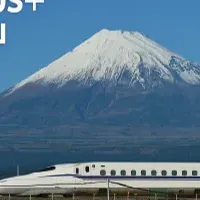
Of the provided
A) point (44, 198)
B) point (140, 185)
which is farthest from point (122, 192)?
point (44, 198)

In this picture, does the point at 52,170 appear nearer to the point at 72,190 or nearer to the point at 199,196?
the point at 72,190

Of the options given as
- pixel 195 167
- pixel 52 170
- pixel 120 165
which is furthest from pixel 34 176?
pixel 195 167

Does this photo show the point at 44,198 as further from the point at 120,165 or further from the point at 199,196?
the point at 199,196

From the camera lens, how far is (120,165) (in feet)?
211

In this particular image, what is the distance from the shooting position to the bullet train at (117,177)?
63594mm

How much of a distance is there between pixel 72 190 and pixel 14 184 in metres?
3.57

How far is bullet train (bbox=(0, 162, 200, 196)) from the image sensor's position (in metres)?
63.6

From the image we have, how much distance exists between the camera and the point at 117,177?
64062mm

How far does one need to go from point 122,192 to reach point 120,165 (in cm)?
177

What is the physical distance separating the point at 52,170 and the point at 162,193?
6.97 meters

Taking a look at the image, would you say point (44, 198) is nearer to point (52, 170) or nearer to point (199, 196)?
point (52, 170)

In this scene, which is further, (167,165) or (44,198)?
(167,165)

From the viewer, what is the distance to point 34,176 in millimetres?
64250

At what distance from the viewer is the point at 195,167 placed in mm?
64500
